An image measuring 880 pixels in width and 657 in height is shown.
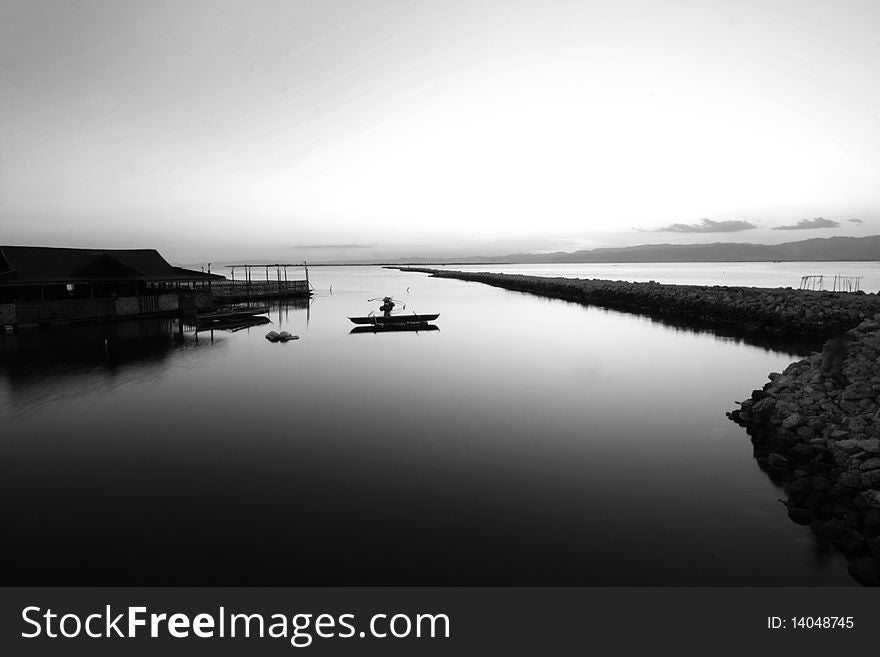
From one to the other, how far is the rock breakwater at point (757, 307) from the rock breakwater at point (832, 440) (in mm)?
19640

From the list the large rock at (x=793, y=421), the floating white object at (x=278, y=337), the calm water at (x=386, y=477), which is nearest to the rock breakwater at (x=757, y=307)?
the calm water at (x=386, y=477)

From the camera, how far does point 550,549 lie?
7938mm

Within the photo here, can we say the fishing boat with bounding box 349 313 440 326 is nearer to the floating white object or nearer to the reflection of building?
the floating white object

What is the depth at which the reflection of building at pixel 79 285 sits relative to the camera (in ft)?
103

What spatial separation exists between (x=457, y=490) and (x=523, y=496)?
1482 millimetres

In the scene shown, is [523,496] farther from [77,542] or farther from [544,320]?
[544,320]

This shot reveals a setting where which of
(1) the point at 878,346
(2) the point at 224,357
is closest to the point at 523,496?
(1) the point at 878,346

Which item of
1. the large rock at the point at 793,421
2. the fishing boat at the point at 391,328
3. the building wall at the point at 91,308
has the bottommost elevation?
the fishing boat at the point at 391,328

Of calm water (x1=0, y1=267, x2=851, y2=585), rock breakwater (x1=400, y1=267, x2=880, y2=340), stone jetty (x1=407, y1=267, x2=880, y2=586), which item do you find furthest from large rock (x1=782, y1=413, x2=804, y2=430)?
rock breakwater (x1=400, y1=267, x2=880, y2=340)

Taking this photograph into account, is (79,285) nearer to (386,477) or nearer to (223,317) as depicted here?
(223,317)

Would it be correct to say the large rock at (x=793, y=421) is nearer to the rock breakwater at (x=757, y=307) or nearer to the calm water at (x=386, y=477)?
the calm water at (x=386, y=477)

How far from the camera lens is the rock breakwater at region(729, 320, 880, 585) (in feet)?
26.0

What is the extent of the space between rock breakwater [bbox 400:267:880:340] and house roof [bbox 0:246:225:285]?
48.1 meters

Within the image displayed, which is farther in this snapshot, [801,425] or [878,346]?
[878,346]
